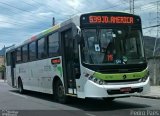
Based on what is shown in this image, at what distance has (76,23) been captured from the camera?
14.6 meters

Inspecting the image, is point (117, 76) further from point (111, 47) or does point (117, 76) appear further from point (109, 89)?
point (111, 47)

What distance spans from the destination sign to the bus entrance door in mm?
1355

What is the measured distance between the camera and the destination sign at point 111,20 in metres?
14.4

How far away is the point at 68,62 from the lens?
15.8 metres

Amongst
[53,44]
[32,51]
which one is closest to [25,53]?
[32,51]

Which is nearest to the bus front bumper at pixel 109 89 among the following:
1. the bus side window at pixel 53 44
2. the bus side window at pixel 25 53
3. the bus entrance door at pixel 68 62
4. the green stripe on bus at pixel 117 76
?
the green stripe on bus at pixel 117 76

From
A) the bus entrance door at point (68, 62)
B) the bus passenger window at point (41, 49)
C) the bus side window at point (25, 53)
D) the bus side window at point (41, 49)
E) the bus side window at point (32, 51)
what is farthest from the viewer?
the bus side window at point (25, 53)

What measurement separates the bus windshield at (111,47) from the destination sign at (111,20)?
29 centimetres

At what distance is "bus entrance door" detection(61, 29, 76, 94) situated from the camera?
15.3m

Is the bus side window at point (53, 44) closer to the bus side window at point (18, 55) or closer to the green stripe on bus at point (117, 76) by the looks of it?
the green stripe on bus at point (117, 76)

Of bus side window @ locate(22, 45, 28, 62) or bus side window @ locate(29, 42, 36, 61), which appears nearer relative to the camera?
bus side window @ locate(29, 42, 36, 61)

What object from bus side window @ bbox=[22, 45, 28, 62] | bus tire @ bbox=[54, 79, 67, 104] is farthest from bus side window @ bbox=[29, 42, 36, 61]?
bus tire @ bbox=[54, 79, 67, 104]

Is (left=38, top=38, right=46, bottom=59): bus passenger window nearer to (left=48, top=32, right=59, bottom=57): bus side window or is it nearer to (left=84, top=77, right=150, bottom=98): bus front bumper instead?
(left=48, top=32, right=59, bottom=57): bus side window

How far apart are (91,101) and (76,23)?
446cm
